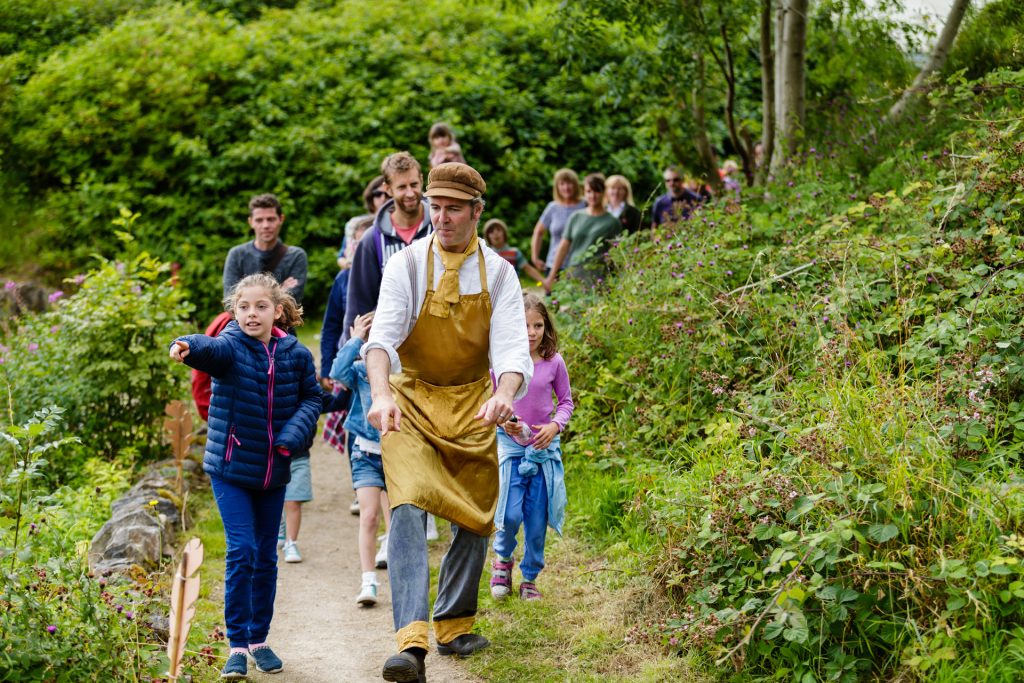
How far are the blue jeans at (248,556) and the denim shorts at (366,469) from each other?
87 cm

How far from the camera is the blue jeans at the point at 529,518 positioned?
554 cm

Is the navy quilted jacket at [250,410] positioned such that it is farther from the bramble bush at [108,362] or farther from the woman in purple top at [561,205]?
the woman in purple top at [561,205]

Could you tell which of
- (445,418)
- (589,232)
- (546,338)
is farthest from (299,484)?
(589,232)

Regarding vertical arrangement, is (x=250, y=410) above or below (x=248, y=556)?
above

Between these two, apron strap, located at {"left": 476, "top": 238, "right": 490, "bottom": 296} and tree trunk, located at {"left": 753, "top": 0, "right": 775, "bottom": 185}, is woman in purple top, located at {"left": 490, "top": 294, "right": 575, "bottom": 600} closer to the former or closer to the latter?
apron strap, located at {"left": 476, "top": 238, "right": 490, "bottom": 296}

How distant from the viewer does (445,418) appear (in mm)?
4594

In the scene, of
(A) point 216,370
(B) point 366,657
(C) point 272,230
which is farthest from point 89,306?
(B) point 366,657

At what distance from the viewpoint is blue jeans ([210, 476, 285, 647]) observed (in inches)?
189

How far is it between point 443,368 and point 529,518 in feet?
4.28

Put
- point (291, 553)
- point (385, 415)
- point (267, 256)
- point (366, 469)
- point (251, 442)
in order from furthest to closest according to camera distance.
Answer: point (267, 256), point (291, 553), point (366, 469), point (251, 442), point (385, 415)

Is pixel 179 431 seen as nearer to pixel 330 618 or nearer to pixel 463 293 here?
pixel 330 618

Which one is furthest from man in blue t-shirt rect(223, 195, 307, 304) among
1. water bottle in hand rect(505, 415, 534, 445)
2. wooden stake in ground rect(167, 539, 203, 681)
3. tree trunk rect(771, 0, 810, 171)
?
wooden stake in ground rect(167, 539, 203, 681)

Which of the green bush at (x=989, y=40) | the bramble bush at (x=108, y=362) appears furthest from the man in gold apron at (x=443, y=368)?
the green bush at (x=989, y=40)

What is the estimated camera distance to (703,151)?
10352mm
